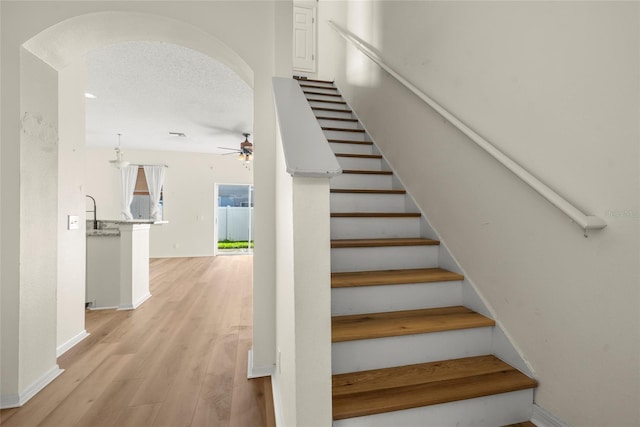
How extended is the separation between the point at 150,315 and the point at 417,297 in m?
3.02

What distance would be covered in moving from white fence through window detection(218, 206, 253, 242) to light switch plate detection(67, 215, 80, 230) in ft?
20.6

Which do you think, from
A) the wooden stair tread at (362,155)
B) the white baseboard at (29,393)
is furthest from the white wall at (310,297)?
the white baseboard at (29,393)

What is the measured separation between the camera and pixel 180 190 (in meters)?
8.24

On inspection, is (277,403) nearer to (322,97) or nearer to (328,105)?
(328,105)

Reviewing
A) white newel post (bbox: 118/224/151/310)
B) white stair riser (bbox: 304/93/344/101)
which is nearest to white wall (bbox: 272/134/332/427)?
white stair riser (bbox: 304/93/344/101)

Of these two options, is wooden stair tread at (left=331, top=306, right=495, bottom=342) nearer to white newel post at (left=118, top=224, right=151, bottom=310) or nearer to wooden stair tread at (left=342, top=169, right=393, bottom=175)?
wooden stair tread at (left=342, top=169, right=393, bottom=175)

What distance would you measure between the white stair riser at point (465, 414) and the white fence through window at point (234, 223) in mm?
7994

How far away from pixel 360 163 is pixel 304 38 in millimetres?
3750

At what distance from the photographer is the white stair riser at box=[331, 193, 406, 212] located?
7.79ft

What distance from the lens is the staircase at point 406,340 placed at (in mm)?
1325

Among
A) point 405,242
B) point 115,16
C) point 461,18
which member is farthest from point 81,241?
point 461,18

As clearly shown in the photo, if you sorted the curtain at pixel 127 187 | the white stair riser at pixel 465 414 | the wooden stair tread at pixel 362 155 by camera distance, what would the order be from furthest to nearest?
1. the curtain at pixel 127 187
2. the wooden stair tread at pixel 362 155
3. the white stair riser at pixel 465 414

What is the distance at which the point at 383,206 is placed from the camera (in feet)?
8.21

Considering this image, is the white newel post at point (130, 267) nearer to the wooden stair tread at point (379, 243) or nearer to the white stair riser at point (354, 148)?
the white stair riser at point (354, 148)
